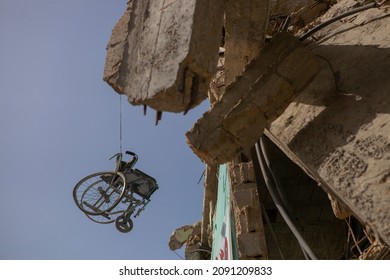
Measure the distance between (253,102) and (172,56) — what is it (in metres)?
0.79

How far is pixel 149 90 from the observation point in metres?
3.20

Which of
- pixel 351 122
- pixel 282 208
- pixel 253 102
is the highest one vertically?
pixel 253 102

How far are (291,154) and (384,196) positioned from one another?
106 cm

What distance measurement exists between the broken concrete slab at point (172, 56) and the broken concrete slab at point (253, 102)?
528mm

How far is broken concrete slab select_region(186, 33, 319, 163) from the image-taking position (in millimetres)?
3596

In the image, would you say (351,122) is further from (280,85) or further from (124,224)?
(124,224)

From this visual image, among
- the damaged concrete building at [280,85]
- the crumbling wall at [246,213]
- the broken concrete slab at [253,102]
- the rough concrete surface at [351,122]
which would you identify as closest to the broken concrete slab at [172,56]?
the damaged concrete building at [280,85]

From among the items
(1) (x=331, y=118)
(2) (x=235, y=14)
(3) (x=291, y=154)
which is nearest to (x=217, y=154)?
(3) (x=291, y=154)

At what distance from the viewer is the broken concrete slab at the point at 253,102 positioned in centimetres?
360

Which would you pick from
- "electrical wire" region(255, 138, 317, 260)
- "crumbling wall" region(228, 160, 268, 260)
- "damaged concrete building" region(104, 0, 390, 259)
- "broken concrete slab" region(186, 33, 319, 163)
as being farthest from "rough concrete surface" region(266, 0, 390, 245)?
"crumbling wall" region(228, 160, 268, 260)

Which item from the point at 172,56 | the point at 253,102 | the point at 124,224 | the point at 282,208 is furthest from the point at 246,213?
the point at 124,224

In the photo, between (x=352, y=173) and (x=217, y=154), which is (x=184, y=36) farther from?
(x=352, y=173)

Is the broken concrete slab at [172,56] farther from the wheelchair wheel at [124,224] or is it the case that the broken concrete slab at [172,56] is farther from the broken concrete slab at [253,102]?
the wheelchair wheel at [124,224]

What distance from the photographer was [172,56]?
3.11 metres
